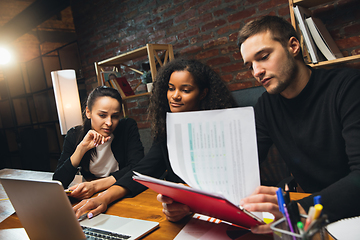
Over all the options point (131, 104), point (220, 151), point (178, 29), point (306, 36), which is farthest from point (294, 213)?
point (131, 104)

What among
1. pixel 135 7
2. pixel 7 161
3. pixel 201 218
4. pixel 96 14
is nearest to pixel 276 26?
pixel 201 218

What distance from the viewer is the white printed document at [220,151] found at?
58 cm

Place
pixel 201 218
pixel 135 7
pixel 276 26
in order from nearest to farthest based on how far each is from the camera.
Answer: pixel 201 218, pixel 276 26, pixel 135 7

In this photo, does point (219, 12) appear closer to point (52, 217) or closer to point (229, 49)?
point (229, 49)

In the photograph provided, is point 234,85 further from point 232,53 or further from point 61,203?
point 61,203

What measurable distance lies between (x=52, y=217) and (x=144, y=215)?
0.31m

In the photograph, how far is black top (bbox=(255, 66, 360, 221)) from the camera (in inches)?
34.5

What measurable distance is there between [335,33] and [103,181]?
182cm

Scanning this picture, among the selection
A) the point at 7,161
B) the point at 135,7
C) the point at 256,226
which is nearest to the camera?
the point at 256,226

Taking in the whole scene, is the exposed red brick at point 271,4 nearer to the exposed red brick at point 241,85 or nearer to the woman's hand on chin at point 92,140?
the exposed red brick at point 241,85

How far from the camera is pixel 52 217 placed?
60 cm

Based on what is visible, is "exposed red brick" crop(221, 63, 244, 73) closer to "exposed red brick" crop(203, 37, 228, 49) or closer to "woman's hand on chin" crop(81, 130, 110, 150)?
"exposed red brick" crop(203, 37, 228, 49)

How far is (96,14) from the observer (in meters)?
3.20

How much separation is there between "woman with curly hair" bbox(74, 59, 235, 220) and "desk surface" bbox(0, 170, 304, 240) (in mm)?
232
